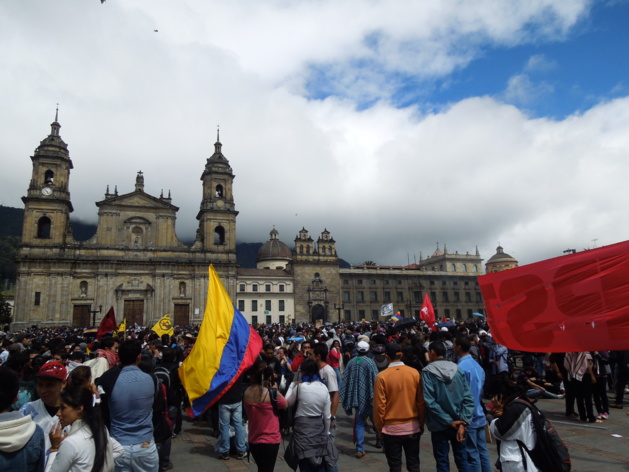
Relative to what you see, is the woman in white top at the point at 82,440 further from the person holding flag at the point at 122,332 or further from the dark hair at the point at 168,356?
the person holding flag at the point at 122,332

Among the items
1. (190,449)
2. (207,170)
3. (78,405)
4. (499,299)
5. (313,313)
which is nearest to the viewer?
(78,405)

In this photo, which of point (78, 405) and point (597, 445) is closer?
point (78, 405)

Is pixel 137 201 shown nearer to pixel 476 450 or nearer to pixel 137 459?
pixel 137 459

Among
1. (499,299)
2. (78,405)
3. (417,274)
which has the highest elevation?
(417,274)

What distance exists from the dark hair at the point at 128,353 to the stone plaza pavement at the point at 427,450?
2.84m

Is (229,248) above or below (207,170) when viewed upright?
below

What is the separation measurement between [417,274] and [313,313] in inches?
757

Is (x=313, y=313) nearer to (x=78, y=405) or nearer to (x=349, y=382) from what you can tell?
(x=349, y=382)

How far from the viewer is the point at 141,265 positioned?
45.5m

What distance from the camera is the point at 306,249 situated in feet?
191

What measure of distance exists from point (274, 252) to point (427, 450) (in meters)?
61.0

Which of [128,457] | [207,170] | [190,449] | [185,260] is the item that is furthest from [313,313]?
[128,457]

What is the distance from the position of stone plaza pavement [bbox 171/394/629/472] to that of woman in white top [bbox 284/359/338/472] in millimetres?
2158

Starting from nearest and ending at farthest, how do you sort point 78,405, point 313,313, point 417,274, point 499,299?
1. point 78,405
2. point 499,299
3. point 313,313
4. point 417,274
